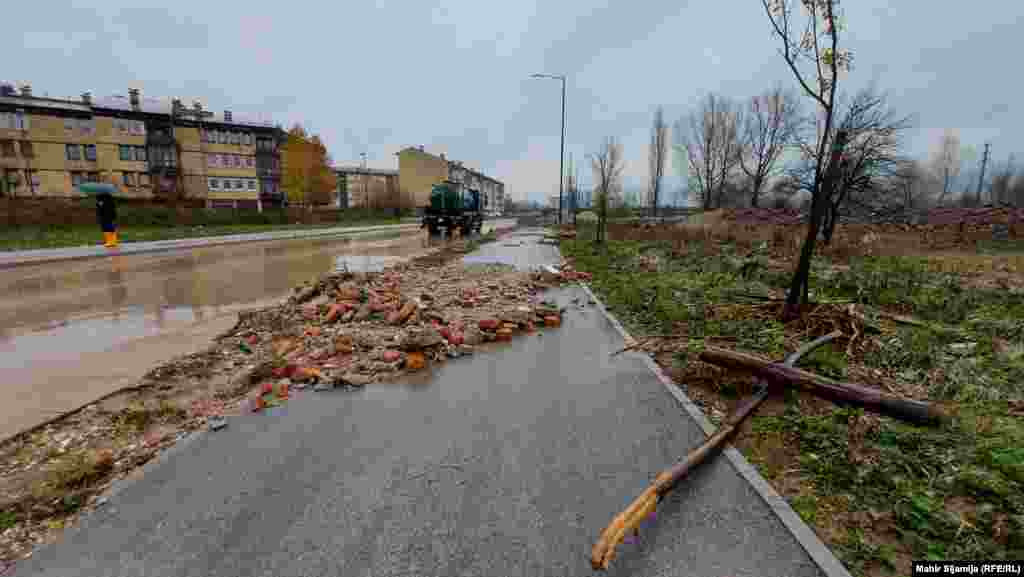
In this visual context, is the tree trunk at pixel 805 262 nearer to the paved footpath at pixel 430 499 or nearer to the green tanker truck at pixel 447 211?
the paved footpath at pixel 430 499

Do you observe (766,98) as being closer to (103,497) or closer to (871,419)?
(871,419)

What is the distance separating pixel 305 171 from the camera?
45.4m

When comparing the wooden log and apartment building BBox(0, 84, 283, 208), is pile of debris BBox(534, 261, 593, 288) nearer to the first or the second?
the wooden log

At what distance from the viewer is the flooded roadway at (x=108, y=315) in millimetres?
4832

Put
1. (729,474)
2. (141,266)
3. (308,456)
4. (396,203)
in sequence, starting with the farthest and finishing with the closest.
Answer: (396,203)
(141,266)
(308,456)
(729,474)

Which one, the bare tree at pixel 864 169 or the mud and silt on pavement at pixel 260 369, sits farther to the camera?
the bare tree at pixel 864 169

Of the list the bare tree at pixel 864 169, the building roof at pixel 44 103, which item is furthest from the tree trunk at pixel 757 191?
the building roof at pixel 44 103

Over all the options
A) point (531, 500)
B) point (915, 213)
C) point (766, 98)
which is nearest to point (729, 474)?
point (531, 500)

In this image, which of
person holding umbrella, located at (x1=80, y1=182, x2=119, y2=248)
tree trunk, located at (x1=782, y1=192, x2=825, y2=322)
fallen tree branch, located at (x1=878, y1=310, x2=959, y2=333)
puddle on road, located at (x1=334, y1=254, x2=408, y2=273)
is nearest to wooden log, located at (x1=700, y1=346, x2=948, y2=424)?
tree trunk, located at (x1=782, y1=192, x2=825, y2=322)

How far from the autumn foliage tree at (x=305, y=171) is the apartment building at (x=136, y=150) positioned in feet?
35.8

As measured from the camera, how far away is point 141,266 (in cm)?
1401

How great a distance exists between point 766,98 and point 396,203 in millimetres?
46267

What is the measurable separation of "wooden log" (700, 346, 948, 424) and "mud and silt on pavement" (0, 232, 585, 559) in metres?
3.27

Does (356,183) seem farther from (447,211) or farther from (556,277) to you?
(556,277)
